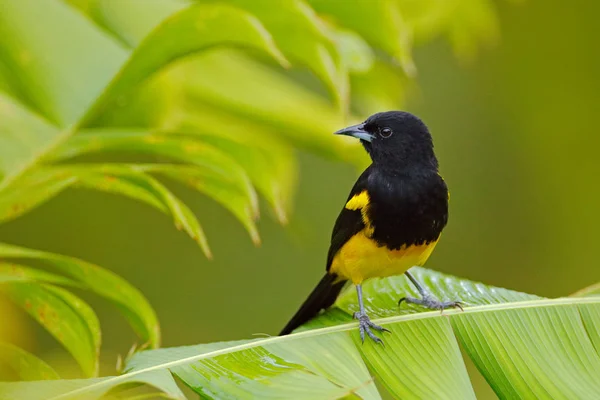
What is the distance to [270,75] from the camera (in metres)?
4.10

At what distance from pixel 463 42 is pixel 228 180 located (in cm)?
281

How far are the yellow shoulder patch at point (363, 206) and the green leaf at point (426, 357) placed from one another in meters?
0.32

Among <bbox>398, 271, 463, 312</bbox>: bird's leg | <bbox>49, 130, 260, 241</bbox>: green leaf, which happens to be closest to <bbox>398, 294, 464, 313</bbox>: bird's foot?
<bbox>398, 271, 463, 312</bbox>: bird's leg

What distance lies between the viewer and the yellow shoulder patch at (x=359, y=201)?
2.31 meters

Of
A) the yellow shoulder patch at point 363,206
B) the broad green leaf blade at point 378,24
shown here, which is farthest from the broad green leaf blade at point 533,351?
the broad green leaf blade at point 378,24

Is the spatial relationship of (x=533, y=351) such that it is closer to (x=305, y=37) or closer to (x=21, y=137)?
(x=305, y=37)

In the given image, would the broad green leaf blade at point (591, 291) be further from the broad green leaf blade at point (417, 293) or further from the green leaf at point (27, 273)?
the green leaf at point (27, 273)

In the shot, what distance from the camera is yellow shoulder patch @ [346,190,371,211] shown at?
231 cm

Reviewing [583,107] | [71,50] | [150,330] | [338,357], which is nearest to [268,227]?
[583,107]

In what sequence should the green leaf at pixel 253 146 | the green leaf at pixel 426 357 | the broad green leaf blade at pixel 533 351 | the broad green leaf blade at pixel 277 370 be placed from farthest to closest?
the green leaf at pixel 253 146, the broad green leaf blade at pixel 533 351, the green leaf at pixel 426 357, the broad green leaf blade at pixel 277 370

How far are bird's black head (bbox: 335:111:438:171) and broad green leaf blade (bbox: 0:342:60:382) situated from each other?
1184 millimetres

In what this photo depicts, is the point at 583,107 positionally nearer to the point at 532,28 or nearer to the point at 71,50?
the point at 532,28

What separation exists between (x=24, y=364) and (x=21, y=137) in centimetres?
73

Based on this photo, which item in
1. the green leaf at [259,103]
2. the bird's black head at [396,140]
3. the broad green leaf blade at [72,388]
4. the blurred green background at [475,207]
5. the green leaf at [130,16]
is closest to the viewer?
the broad green leaf blade at [72,388]
